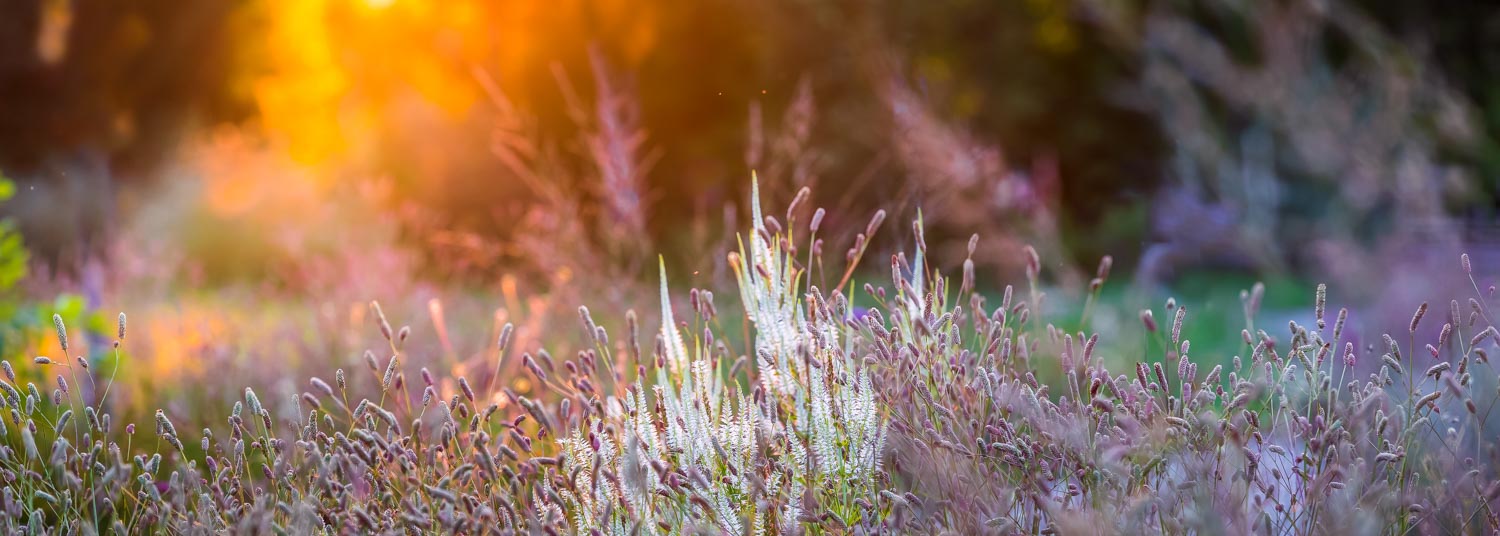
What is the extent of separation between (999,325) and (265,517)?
52.8 inches

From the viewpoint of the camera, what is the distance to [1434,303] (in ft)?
15.0

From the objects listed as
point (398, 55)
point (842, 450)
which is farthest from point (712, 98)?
point (842, 450)

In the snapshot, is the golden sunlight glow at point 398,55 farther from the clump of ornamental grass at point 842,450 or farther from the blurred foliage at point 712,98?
the clump of ornamental grass at point 842,450

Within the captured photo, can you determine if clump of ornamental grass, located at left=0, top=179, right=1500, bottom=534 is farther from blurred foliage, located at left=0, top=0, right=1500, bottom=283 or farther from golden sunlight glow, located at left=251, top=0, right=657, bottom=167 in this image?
golden sunlight glow, located at left=251, top=0, right=657, bottom=167

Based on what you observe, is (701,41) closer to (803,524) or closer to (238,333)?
(238,333)

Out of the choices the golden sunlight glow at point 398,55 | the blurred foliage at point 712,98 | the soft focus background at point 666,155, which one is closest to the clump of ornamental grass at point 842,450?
the soft focus background at point 666,155

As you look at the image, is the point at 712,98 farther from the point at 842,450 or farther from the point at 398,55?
the point at 842,450

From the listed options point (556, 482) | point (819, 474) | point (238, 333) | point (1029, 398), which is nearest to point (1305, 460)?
point (1029, 398)

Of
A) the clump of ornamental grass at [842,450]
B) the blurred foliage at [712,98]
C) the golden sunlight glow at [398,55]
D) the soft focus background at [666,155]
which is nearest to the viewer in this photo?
the clump of ornamental grass at [842,450]

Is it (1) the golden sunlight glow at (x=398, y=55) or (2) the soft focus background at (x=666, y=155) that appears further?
(1) the golden sunlight glow at (x=398, y=55)

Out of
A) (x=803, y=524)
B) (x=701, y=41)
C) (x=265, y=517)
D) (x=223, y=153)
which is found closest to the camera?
(x=265, y=517)

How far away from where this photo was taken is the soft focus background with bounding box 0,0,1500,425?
4.79m

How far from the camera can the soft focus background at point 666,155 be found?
4793 millimetres

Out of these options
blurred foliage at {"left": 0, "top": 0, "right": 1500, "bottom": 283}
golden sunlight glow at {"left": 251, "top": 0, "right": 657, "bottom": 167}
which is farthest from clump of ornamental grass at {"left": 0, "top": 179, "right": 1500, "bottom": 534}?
golden sunlight glow at {"left": 251, "top": 0, "right": 657, "bottom": 167}
